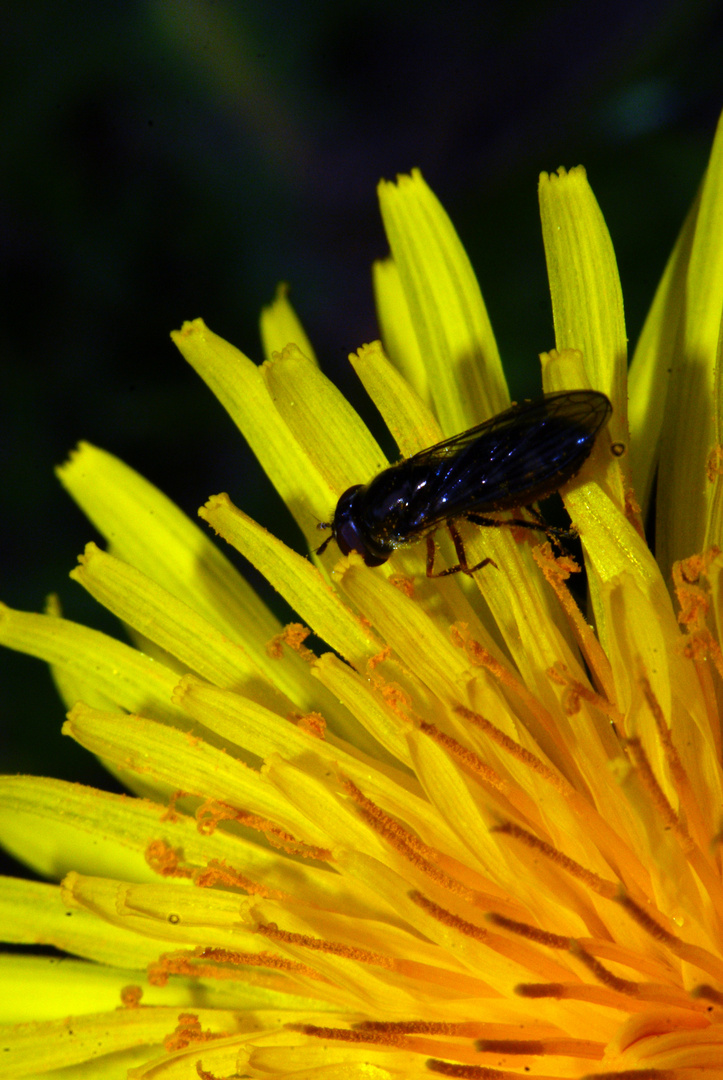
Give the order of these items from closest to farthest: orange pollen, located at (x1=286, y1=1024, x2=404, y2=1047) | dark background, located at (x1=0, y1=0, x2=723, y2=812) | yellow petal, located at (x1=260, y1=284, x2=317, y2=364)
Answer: orange pollen, located at (x1=286, y1=1024, x2=404, y2=1047)
yellow petal, located at (x1=260, y1=284, x2=317, y2=364)
dark background, located at (x1=0, y1=0, x2=723, y2=812)

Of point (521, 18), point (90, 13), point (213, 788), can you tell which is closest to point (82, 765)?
point (213, 788)

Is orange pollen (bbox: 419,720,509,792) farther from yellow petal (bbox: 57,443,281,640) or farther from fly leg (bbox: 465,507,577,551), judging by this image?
yellow petal (bbox: 57,443,281,640)

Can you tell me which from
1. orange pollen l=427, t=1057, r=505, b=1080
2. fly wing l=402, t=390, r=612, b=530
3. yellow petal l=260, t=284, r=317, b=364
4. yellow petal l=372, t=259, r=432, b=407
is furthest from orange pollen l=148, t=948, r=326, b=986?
yellow petal l=260, t=284, r=317, b=364

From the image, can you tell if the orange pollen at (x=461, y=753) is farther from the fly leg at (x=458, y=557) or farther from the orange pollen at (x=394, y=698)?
the fly leg at (x=458, y=557)

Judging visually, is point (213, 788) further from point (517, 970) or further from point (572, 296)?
point (572, 296)

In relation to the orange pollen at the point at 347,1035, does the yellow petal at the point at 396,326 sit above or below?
above

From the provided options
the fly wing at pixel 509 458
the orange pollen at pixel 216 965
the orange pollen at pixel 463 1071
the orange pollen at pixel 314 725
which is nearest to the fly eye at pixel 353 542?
the fly wing at pixel 509 458

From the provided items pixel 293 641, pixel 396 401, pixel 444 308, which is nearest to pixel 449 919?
pixel 293 641
